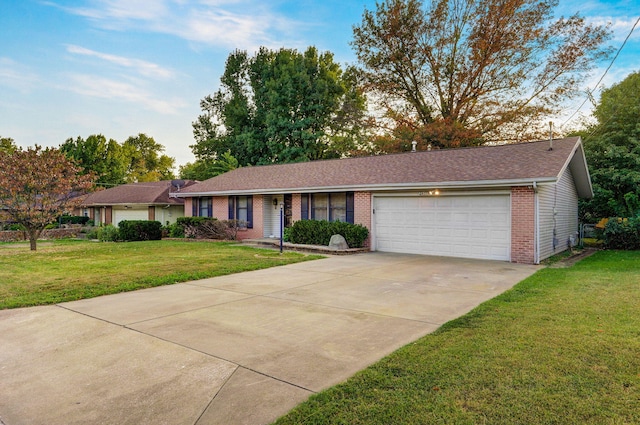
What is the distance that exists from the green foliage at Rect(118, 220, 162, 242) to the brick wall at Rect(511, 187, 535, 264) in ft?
54.9

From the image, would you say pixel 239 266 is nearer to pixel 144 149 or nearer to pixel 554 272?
pixel 554 272

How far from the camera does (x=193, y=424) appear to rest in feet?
8.82

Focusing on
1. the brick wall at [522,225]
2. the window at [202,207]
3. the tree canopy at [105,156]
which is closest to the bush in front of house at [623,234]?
the brick wall at [522,225]

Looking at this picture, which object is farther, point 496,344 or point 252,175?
point 252,175

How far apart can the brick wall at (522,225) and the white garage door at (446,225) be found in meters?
0.20

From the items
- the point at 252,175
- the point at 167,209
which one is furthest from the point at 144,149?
the point at 252,175

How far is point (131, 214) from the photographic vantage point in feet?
85.6

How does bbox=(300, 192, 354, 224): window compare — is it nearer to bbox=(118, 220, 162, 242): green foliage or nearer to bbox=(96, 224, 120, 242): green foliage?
bbox=(118, 220, 162, 242): green foliage

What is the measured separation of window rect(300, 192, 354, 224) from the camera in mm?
14750

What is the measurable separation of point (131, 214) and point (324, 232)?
17385mm

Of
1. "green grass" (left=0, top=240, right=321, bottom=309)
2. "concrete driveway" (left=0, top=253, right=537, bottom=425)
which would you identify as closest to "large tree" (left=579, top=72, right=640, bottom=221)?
"concrete driveway" (left=0, top=253, right=537, bottom=425)

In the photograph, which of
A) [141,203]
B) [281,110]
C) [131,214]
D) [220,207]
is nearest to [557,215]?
[220,207]

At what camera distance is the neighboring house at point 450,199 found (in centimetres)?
1098

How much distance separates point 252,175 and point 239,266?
11.3m
